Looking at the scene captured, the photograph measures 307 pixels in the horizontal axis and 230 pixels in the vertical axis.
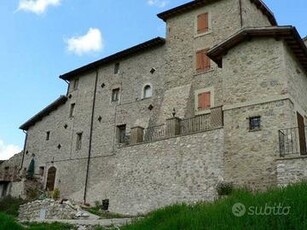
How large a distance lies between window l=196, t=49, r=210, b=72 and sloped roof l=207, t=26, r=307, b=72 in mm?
4417

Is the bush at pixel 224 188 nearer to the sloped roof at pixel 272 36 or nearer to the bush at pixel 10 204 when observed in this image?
the sloped roof at pixel 272 36

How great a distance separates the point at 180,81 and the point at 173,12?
15.4ft

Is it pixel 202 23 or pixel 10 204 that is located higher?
pixel 202 23

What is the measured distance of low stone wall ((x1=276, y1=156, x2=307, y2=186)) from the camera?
13.4 m

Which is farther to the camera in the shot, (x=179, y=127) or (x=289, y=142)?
(x=179, y=127)

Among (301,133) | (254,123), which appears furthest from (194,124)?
(301,133)

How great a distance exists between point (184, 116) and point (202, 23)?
5.95 m

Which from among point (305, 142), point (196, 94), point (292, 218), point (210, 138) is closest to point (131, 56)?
point (196, 94)

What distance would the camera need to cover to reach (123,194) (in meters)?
19.8

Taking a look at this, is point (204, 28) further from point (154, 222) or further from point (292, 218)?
point (292, 218)

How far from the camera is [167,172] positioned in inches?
723

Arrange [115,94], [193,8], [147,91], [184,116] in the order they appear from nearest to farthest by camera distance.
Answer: [184,116], [193,8], [147,91], [115,94]

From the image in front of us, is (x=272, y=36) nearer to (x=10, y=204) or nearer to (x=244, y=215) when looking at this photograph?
(x=244, y=215)

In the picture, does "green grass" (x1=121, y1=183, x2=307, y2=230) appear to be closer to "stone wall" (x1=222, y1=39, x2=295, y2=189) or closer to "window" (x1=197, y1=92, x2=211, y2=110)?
"stone wall" (x1=222, y1=39, x2=295, y2=189)
